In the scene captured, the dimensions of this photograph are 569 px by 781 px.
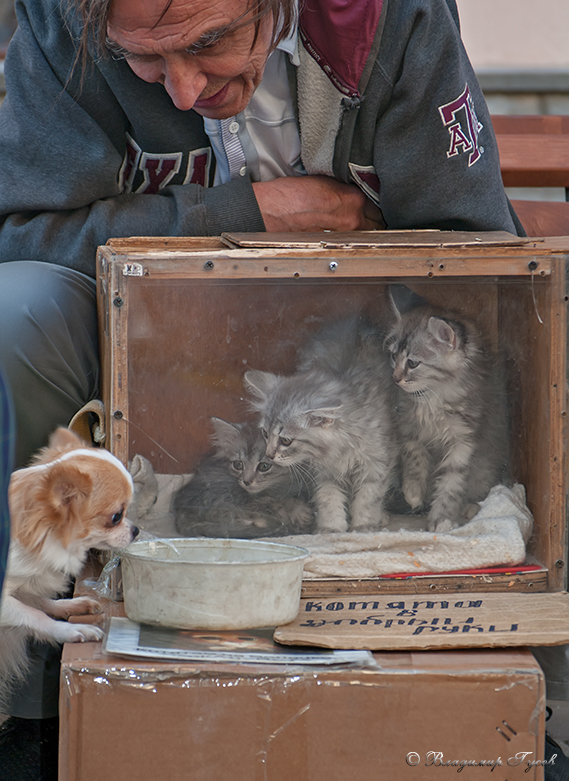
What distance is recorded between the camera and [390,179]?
1609 millimetres

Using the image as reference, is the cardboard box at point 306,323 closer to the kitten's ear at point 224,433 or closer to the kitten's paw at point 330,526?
the kitten's ear at point 224,433

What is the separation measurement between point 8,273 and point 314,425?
1.95 feet

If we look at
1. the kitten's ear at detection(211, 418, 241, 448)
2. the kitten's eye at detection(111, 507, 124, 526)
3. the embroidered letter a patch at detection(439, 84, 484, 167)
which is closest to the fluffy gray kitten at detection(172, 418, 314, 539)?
the kitten's ear at detection(211, 418, 241, 448)

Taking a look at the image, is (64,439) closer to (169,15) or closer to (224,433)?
(224,433)

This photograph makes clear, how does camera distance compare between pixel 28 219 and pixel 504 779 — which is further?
pixel 28 219

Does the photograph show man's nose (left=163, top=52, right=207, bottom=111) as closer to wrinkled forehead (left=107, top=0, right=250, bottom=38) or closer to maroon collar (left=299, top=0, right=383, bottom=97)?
wrinkled forehead (left=107, top=0, right=250, bottom=38)

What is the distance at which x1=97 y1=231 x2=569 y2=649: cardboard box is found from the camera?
4.47 ft

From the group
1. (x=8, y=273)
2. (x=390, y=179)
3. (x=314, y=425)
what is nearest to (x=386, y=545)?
(x=314, y=425)

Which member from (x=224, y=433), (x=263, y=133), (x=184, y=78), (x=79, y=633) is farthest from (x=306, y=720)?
(x=263, y=133)

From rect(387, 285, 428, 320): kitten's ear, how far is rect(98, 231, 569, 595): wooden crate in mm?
13

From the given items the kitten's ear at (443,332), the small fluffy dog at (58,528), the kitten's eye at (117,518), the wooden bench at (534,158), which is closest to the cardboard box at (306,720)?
the small fluffy dog at (58,528)

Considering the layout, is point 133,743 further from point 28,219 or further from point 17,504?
point 28,219

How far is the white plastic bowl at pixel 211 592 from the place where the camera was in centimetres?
118

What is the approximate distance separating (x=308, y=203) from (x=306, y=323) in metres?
0.30
